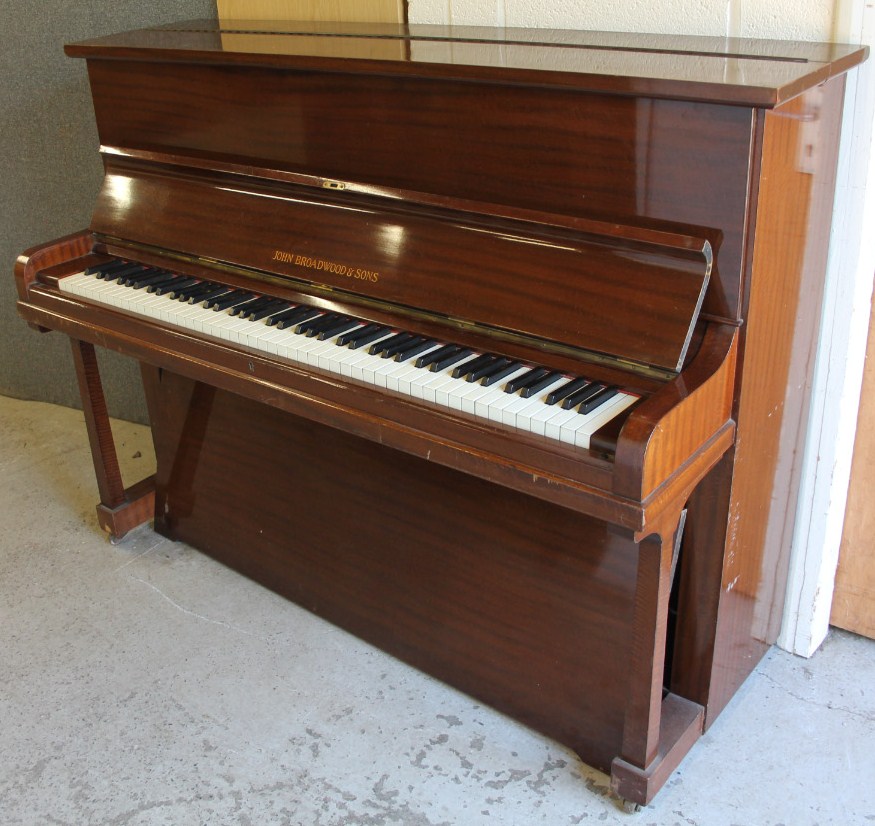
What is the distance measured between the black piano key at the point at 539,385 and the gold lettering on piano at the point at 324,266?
16.1 inches

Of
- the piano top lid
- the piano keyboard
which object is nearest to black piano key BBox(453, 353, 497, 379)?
the piano keyboard

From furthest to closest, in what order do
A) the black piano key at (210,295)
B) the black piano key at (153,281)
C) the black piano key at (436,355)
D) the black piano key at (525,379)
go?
1. the black piano key at (153,281)
2. the black piano key at (210,295)
3. the black piano key at (436,355)
4. the black piano key at (525,379)

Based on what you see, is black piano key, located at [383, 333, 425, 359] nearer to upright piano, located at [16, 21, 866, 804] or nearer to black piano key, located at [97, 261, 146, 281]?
upright piano, located at [16, 21, 866, 804]

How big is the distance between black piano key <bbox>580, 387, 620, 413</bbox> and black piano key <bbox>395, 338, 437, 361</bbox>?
0.34 m

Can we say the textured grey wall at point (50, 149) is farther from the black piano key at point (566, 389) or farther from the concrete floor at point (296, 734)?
the black piano key at point (566, 389)

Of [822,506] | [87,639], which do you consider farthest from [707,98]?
[87,639]

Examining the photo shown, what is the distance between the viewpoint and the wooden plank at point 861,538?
2.00m

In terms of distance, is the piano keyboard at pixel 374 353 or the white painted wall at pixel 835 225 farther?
the white painted wall at pixel 835 225

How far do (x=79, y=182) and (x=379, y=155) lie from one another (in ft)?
5.11

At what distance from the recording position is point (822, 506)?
2.04 m

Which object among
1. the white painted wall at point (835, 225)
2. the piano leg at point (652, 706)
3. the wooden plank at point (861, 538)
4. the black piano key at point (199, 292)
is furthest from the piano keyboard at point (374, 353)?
Result: the wooden plank at point (861, 538)

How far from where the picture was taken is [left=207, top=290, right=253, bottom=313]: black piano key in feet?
6.52

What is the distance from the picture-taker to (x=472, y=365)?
5.42 ft

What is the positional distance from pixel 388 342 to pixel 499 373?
0.77ft
